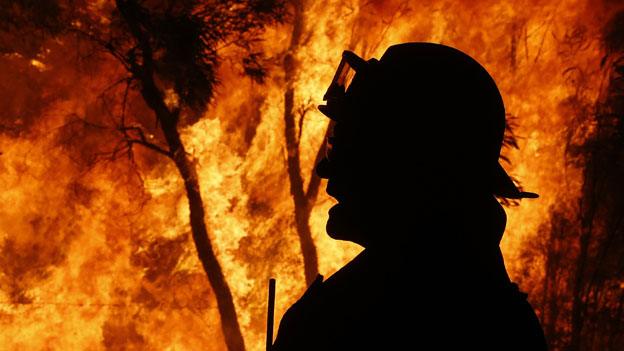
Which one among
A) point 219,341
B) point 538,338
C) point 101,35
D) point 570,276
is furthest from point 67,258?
point 570,276

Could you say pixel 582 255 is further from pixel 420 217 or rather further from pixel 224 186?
pixel 420 217

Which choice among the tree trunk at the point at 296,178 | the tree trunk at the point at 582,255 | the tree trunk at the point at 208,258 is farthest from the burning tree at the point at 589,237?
the tree trunk at the point at 208,258

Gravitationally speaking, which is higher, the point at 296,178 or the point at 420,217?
the point at 296,178

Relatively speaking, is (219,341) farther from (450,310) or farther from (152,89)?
(450,310)

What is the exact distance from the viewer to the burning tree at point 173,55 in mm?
3513

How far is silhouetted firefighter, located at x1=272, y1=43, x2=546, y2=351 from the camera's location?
1213mm

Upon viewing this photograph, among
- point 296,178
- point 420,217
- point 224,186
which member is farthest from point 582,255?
point 420,217

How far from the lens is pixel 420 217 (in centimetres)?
129

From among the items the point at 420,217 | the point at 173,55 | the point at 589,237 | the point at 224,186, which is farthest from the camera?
the point at 589,237

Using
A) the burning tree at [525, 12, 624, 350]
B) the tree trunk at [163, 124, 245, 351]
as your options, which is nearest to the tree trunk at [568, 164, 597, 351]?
the burning tree at [525, 12, 624, 350]

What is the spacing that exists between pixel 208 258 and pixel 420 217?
284 centimetres

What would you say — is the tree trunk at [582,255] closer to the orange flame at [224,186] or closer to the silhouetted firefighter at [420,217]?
the orange flame at [224,186]

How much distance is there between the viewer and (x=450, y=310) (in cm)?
120

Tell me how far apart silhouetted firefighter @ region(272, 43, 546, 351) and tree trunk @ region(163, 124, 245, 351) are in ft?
8.14
